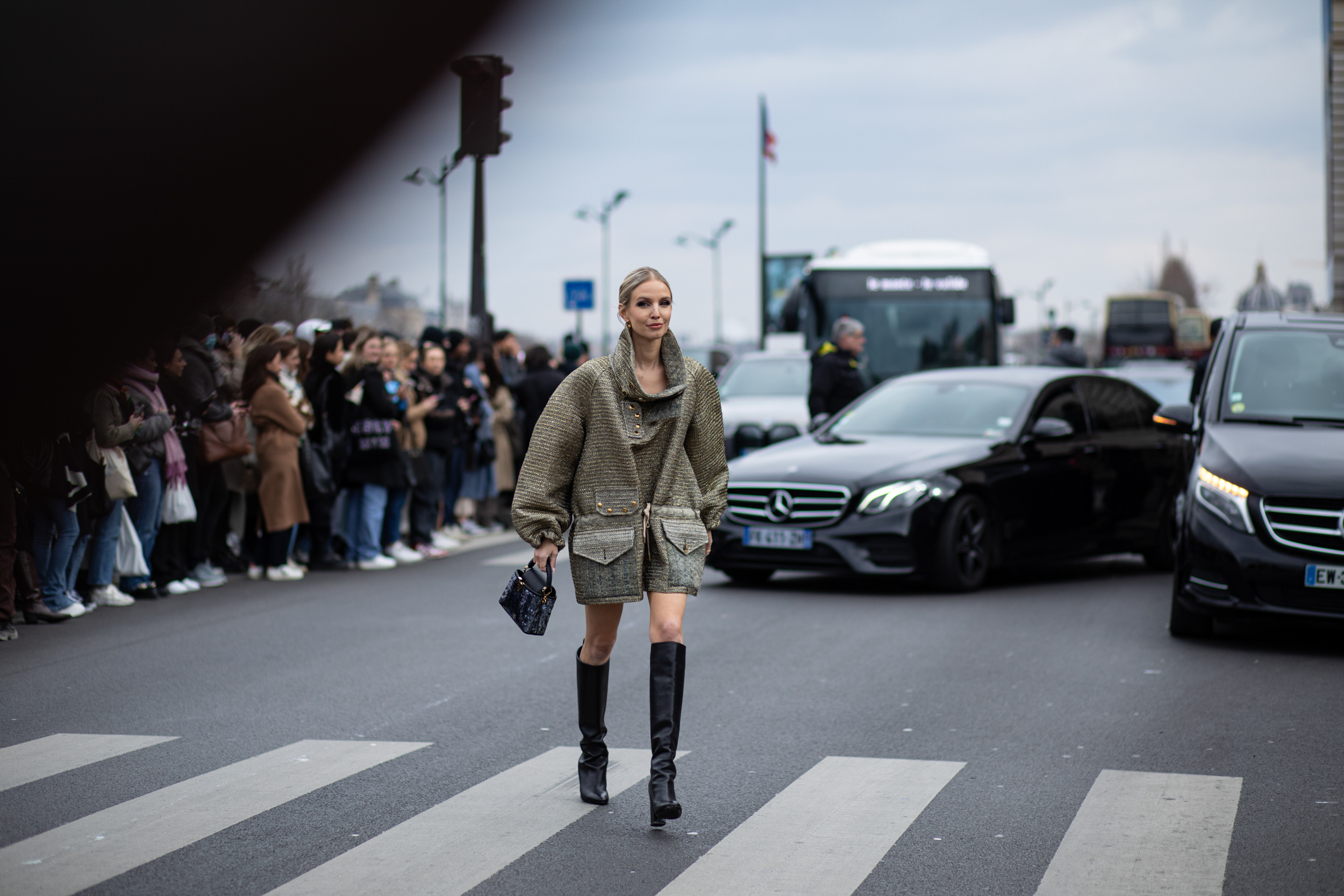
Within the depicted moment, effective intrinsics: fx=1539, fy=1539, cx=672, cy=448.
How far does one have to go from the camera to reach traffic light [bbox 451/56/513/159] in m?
1.51

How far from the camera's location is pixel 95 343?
139cm

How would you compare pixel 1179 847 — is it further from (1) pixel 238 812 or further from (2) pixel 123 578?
(2) pixel 123 578

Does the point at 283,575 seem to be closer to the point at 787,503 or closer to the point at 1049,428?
the point at 787,503

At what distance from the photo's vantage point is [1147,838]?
4535mm

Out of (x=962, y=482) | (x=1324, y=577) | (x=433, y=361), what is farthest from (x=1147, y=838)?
(x=433, y=361)

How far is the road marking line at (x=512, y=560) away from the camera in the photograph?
12.7 m

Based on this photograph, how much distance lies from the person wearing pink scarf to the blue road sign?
59.9ft

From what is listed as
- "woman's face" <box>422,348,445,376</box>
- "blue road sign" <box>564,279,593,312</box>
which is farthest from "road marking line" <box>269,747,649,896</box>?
"blue road sign" <box>564,279,593,312</box>

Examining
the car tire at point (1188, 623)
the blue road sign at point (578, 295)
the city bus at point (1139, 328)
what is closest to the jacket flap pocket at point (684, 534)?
the car tire at point (1188, 623)

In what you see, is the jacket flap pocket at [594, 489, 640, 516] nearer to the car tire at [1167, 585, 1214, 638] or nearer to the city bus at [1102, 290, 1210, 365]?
the car tire at [1167, 585, 1214, 638]

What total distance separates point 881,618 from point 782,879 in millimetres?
5523

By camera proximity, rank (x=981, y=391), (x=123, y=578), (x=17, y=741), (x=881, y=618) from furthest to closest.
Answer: (x=981, y=391) < (x=123, y=578) < (x=881, y=618) < (x=17, y=741)

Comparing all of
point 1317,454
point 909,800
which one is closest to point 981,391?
point 1317,454

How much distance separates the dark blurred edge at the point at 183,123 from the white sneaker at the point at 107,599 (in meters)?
9.28
